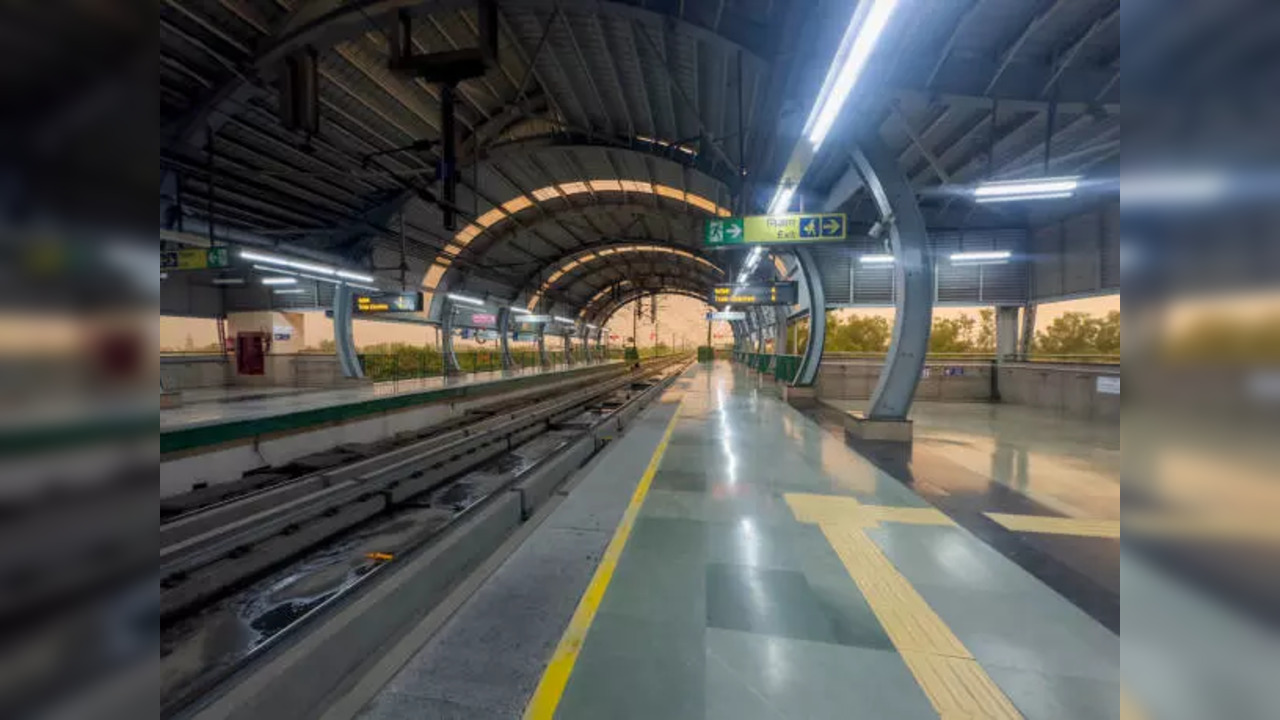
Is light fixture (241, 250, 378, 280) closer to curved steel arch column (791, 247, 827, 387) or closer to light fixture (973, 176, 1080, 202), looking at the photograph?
curved steel arch column (791, 247, 827, 387)

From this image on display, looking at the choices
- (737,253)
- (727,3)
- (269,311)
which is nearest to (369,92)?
(727,3)

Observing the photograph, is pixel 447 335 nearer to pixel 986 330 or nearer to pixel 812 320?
pixel 812 320

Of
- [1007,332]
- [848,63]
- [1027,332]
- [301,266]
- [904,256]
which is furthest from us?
[1007,332]

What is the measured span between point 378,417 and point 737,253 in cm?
1244

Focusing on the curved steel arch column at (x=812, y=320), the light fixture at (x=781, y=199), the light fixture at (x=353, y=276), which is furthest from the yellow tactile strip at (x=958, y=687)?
the light fixture at (x=353, y=276)

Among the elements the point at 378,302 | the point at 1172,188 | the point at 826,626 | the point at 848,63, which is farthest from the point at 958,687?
the point at 378,302

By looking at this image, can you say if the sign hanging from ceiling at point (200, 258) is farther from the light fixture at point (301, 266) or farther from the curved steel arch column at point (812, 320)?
the curved steel arch column at point (812, 320)

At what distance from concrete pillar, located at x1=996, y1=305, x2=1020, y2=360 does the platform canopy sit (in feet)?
8.94

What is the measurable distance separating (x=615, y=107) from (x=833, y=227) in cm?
788

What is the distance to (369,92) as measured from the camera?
11.2 meters

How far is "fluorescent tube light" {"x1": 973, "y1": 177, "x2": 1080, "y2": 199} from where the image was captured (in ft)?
21.6

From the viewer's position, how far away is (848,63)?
166 inches

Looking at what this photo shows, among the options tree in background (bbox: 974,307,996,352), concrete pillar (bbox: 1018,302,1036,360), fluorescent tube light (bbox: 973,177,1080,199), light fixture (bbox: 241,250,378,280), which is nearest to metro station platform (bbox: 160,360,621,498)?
light fixture (bbox: 241,250,378,280)

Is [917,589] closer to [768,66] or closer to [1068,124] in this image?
[768,66]
